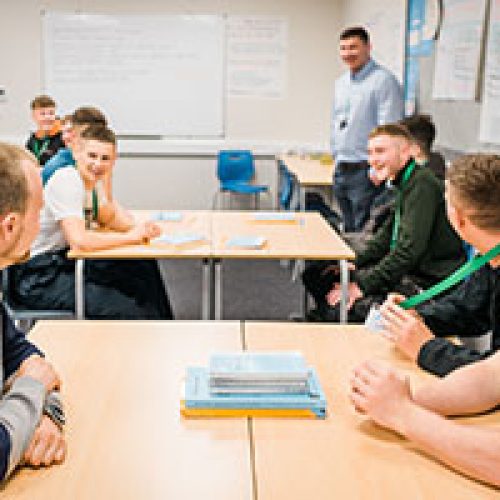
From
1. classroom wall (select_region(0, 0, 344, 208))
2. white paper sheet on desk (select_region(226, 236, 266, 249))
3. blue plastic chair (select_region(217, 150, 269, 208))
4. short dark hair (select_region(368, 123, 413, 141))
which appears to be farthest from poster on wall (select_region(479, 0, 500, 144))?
classroom wall (select_region(0, 0, 344, 208))

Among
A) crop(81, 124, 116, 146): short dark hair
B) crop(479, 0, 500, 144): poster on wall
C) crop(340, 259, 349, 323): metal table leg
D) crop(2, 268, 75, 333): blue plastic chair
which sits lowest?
crop(2, 268, 75, 333): blue plastic chair

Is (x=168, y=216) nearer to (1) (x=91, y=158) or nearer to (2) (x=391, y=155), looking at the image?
(1) (x=91, y=158)

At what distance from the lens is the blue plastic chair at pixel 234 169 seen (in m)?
7.34

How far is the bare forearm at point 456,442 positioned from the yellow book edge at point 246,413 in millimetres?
224

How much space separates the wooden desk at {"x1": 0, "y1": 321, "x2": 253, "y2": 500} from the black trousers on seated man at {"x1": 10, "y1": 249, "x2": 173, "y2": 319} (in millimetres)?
1108

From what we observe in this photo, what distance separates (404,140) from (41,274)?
1.71m

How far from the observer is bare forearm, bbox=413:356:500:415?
4.98ft

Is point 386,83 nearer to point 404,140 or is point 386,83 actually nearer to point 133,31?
point 404,140

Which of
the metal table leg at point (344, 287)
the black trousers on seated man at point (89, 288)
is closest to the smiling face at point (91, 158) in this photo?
the black trousers on seated man at point (89, 288)

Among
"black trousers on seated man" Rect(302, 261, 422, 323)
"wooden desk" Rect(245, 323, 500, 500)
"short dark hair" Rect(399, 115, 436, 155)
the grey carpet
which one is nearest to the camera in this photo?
"wooden desk" Rect(245, 323, 500, 500)

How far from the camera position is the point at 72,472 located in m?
1.33

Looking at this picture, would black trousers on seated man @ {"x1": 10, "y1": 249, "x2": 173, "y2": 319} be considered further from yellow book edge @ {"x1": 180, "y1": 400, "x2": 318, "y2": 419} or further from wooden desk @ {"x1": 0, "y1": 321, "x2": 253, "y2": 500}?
yellow book edge @ {"x1": 180, "y1": 400, "x2": 318, "y2": 419}

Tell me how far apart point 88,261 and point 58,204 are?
0.98 ft

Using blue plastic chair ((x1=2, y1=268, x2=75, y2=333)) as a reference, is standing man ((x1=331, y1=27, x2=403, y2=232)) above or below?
above
